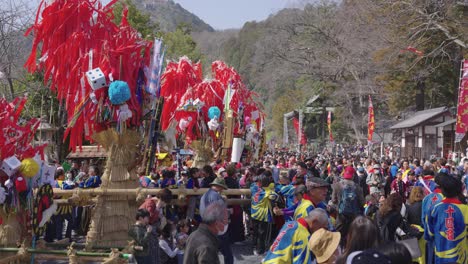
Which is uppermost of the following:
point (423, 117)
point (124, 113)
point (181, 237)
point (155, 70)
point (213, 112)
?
point (423, 117)

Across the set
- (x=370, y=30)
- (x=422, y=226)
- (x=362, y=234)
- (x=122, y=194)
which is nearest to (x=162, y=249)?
(x=122, y=194)

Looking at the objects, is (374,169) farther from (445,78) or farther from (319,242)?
(445,78)

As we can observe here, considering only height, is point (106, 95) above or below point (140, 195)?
above

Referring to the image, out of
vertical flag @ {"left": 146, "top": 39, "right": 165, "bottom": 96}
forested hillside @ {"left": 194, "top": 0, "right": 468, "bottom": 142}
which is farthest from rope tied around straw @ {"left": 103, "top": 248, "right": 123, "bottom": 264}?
forested hillside @ {"left": 194, "top": 0, "right": 468, "bottom": 142}

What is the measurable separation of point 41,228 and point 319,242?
16.1 feet

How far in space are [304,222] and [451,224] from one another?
8.73 ft

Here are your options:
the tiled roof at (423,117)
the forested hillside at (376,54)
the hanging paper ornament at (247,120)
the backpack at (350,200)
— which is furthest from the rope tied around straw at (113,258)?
the tiled roof at (423,117)

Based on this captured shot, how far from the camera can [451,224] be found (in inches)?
276

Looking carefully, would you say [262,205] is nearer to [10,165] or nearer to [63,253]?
[63,253]

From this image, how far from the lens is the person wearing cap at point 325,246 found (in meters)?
4.73

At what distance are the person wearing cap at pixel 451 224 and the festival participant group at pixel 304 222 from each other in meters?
0.01

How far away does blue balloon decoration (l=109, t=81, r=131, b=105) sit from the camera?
29.7 ft

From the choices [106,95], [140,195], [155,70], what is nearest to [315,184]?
[140,195]

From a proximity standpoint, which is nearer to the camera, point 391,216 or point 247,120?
point 391,216
